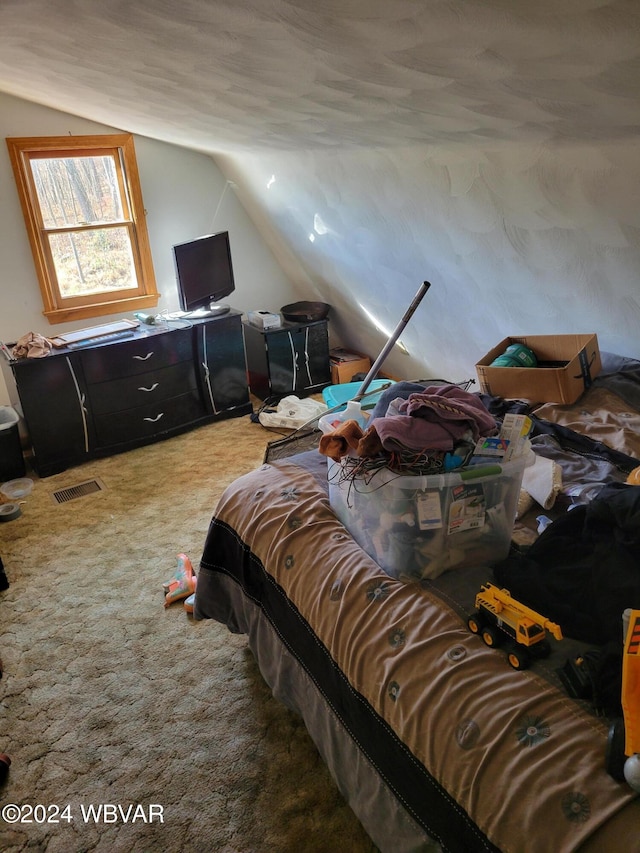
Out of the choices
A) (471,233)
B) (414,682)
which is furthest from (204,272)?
(414,682)

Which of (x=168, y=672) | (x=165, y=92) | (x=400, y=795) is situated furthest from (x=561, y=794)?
(x=165, y=92)

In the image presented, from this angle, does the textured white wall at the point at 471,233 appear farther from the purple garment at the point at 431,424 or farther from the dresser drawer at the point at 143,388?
the dresser drawer at the point at 143,388

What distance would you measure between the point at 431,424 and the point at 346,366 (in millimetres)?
3112

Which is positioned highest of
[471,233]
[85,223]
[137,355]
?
[85,223]

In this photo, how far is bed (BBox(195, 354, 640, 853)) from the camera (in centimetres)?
102

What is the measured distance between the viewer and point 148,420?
12.5 feet

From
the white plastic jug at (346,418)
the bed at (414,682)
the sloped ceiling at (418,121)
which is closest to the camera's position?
the bed at (414,682)

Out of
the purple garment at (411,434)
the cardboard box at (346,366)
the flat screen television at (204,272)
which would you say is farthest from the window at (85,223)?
the purple garment at (411,434)

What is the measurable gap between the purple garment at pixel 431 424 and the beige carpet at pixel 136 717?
1.02m

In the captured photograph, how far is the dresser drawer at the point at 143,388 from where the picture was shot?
360 cm

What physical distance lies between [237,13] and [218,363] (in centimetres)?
291

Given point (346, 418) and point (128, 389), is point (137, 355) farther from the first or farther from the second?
point (346, 418)

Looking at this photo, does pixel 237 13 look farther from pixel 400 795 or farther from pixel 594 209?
pixel 400 795

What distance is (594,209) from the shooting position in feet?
6.40
